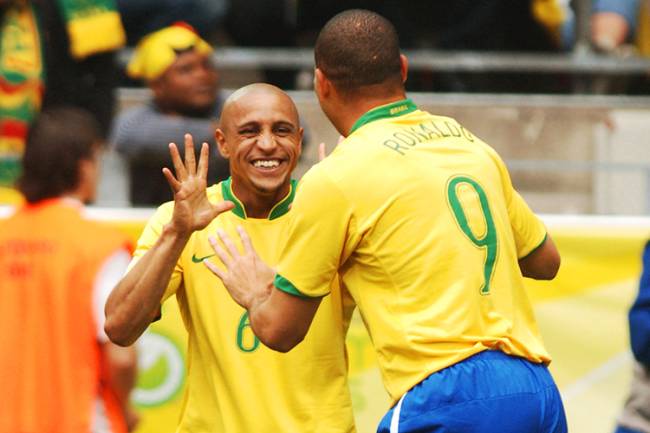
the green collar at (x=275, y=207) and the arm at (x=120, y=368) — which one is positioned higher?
the green collar at (x=275, y=207)

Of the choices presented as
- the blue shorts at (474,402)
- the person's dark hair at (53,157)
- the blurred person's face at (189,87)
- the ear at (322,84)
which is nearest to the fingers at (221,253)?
the ear at (322,84)

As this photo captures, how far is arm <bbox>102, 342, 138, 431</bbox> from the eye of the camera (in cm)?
555

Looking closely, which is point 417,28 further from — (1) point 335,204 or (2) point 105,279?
(1) point 335,204

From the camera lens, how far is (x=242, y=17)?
32.6 feet

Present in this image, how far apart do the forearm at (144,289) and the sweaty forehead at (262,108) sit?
58 centimetres

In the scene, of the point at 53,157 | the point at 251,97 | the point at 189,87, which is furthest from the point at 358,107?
the point at 189,87

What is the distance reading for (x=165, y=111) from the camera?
26.0 ft

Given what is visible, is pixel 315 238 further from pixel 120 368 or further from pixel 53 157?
pixel 53 157

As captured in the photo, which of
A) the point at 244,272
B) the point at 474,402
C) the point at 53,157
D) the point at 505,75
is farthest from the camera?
the point at 505,75

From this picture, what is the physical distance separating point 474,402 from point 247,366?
0.84m

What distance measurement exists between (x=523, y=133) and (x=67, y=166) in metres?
4.65

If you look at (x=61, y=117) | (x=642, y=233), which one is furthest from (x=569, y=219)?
(x=61, y=117)

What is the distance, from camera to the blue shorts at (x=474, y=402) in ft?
14.4

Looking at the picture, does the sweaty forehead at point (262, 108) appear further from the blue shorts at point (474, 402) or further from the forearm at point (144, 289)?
the blue shorts at point (474, 402)
